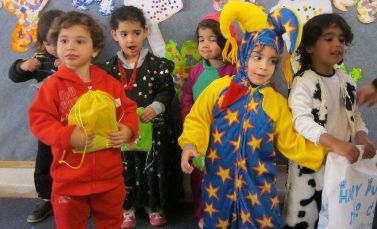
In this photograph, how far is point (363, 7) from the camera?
2.04m

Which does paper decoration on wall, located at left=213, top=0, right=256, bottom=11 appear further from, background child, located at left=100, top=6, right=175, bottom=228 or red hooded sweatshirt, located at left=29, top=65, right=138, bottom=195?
red hooded sweatshirt, located at left=29, top=65, right=138, bottom=195

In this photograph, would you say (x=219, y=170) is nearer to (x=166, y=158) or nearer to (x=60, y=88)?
(x=166, y=158)

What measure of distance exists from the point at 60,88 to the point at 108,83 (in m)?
0.20

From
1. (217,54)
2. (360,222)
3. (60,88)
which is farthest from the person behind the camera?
(217,54)

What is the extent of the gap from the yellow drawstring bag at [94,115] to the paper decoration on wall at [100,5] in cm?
89

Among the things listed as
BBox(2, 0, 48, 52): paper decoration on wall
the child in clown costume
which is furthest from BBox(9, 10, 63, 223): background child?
the child in clown costume

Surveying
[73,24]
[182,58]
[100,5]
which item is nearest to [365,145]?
[182,58]

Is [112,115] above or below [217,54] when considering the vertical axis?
below

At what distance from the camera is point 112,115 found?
147 cm

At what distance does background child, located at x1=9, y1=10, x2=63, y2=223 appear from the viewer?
2014mm

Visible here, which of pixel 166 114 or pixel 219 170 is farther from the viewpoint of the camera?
pixel 166 114

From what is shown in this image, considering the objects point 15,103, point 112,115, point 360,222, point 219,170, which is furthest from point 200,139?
point 15,103

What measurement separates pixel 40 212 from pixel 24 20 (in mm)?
1127

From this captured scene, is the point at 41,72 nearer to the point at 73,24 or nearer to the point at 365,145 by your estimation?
the point at 73,24
